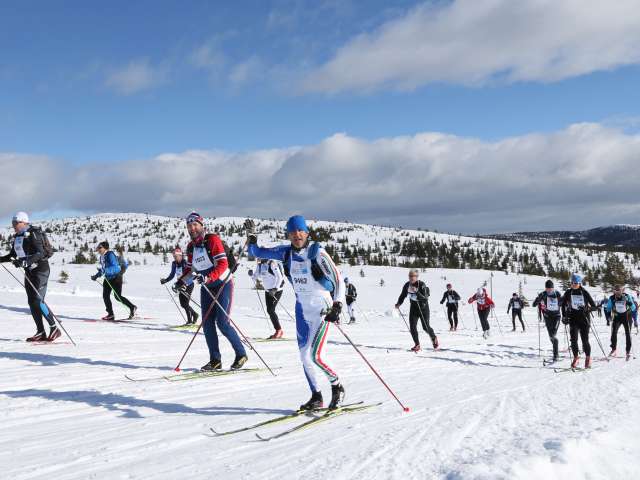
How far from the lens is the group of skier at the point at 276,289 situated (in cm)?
555

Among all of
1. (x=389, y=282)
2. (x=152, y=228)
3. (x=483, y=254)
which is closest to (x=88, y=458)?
(x=389, y=282)

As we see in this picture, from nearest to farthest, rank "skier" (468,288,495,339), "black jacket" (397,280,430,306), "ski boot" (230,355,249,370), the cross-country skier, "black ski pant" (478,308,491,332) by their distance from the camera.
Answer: the cross-country skier < "ski boot" (230,355,249,370) < "black jacket" (397,280,430,306) < "black ski pant" (478,308,491,332) < "skier" (468,288,495,339)

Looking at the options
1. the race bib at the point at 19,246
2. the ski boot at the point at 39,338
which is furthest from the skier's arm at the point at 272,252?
the ski boot at the point at 39,338

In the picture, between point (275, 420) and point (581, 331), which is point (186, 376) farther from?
point (581, 331)

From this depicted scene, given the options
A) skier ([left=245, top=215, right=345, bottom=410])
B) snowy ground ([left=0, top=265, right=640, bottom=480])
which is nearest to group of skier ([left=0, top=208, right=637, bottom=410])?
skier ([left=245, top=215, right=345, bottom=410])

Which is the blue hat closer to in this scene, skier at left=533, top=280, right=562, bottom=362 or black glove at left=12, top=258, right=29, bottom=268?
black glove at left=12, top=258, right=29, bottom=268

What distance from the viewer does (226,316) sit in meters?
7.71

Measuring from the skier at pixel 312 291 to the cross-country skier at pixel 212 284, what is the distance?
2263mm

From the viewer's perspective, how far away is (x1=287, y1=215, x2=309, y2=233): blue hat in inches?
218

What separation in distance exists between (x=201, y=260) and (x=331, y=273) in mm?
3163

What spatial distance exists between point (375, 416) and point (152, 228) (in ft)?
322

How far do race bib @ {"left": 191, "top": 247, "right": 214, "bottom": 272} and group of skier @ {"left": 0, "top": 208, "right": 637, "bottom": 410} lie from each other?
0.6 inches

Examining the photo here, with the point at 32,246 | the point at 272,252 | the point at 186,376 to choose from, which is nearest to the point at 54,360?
the point at 32,246

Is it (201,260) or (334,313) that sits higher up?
(201,260)
